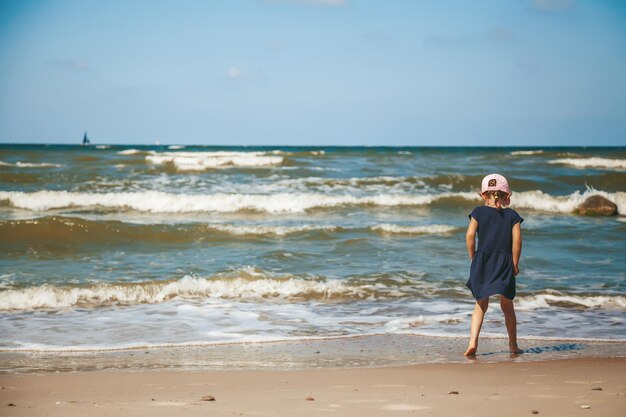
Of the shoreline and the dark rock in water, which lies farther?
the dark rock in water

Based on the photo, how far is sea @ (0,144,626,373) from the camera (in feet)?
19.7

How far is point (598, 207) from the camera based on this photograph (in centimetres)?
1775

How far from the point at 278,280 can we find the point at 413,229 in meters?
5.51

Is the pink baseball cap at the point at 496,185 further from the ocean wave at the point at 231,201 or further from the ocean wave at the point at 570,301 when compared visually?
the ocean wave at the point at 231,201

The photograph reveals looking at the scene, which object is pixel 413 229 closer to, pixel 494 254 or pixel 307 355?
pixel 494 254

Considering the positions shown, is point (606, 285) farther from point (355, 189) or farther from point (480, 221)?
point (355, 189)

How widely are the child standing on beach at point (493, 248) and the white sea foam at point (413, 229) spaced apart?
320 inches

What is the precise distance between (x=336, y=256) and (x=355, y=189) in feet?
37.4

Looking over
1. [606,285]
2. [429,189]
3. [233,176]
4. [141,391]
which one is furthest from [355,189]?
[141,391]

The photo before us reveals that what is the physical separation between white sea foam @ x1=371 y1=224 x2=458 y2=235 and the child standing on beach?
8.12 meters

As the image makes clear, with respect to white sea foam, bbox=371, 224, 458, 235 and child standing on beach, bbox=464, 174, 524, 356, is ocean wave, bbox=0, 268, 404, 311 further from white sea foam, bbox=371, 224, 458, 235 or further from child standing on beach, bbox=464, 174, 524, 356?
white sea foam, bbox=371, 224, 458, 235

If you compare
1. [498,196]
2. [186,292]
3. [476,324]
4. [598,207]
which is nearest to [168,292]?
[186,292]

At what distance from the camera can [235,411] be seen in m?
3.72

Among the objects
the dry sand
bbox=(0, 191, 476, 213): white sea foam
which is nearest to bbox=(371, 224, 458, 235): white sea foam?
bbox=(0, 191, 476, 213): white sea foam
